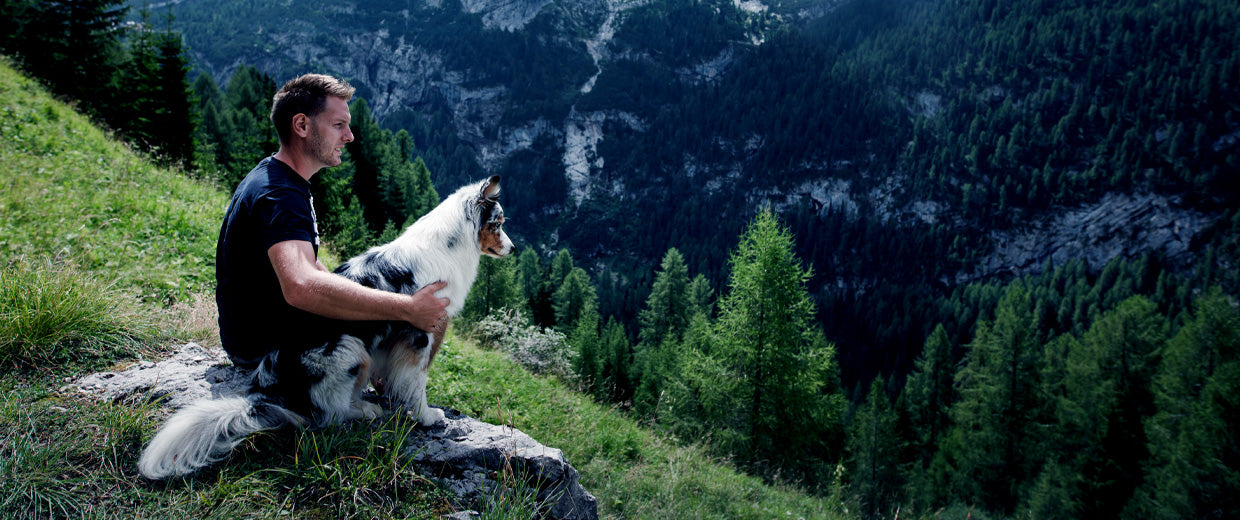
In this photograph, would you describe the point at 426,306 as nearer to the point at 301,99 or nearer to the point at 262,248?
the point at 262,248

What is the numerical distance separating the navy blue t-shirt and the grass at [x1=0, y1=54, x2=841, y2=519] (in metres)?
0.66

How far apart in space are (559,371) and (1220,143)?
22199cm

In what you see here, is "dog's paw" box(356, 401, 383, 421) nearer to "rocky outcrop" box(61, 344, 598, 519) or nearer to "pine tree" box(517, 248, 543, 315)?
"rocky outcrop" box(61, 344, 598, 519)

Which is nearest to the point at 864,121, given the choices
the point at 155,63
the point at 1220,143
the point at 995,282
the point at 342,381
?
the point at 995,282

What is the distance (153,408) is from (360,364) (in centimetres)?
132

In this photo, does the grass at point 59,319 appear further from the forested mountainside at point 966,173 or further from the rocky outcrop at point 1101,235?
the rocky outcrop at point 1101,235

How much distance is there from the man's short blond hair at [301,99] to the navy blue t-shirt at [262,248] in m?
0.24

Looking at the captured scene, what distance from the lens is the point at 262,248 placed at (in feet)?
10.3

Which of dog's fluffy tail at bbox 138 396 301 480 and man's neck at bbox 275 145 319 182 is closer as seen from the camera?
dog's fluffy tail at bbox 138 396 301 480

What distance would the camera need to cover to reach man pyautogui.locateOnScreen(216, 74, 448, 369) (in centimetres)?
285

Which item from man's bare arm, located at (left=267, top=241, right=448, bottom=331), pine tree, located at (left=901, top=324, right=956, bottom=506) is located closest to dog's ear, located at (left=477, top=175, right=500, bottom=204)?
man's bare arm, located at (left=267, top=241, right=448, bottom=331)

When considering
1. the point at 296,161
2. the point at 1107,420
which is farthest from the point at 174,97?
the point at 1107,420

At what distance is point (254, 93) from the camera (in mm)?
49094

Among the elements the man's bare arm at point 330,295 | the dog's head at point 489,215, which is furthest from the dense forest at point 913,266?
the man's bare arm at point 330,295
